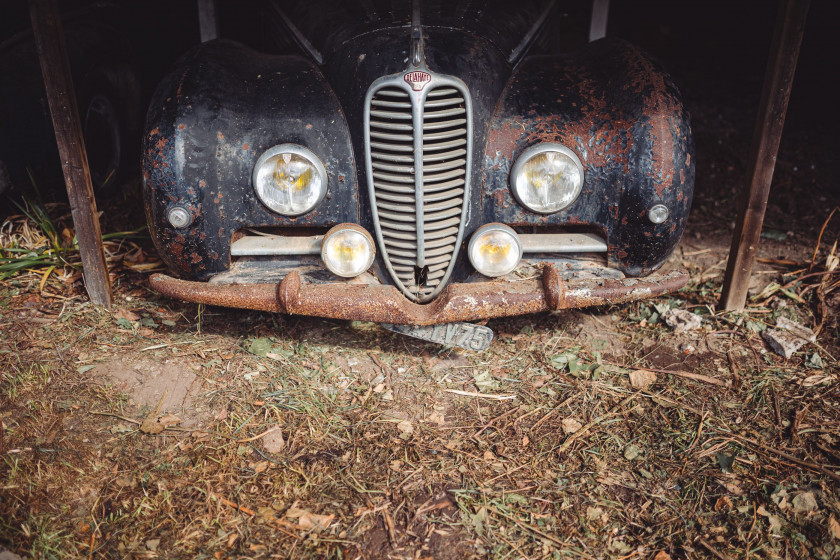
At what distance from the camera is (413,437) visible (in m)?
2.71

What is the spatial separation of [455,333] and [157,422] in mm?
1435

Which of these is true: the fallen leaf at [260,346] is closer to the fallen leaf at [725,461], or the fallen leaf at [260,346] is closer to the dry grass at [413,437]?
the dry grass at [413,437]

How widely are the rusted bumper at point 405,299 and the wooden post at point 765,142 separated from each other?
3.56ft

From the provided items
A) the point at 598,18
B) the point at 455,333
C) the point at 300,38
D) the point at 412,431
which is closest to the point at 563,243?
the point at 455,333

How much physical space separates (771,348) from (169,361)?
10.7ft

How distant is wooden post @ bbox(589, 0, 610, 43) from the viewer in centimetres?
427

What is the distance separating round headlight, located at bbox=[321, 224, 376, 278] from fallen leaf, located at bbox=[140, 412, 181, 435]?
1.01 m

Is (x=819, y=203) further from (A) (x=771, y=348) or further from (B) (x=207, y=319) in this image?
(B) (x=207, y=319)

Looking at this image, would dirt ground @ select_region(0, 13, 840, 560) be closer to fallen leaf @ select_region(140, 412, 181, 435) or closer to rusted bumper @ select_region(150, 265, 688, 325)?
fallen leaf @ select_region(140, 412, 181, 435)

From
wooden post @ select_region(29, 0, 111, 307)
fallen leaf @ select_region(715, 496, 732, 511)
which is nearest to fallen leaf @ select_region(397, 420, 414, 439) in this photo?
fallen leaf @ select_region(715, 496, 732, 511)

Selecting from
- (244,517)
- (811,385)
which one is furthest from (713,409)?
(244,517)

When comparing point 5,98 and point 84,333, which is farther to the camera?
point 5,98

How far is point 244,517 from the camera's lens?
7.54ft

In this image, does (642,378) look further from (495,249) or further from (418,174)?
(418,174)
